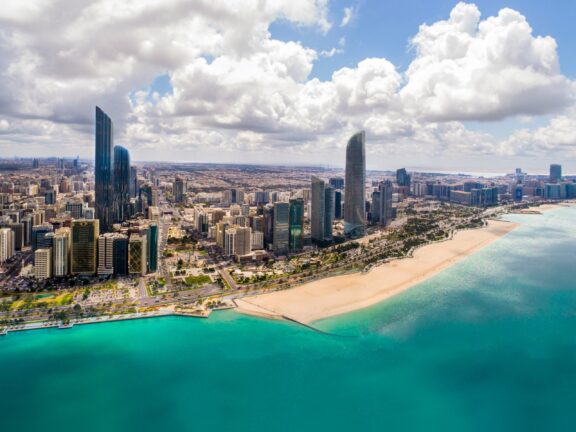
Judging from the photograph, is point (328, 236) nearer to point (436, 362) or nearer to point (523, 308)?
point (523, 308)

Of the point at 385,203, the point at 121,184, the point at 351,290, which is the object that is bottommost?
the point at 351,290

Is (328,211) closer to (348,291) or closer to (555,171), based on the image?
(348,291)

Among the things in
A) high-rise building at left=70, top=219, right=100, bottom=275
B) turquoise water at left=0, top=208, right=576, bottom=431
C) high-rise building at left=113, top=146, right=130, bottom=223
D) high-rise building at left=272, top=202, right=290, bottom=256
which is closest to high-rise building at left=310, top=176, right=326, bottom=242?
high-rise building at left=272, top=202, right=290, bottom=256

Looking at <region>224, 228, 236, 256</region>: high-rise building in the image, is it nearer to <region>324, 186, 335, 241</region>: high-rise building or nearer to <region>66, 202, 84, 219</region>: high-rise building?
<region>324, 186, 335, 241</region>: high-rise building

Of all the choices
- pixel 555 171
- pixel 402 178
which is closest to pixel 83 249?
pixel 402 178

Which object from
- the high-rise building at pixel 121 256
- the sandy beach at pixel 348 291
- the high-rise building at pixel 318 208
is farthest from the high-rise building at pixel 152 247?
the high-rise building at pixel 318 208

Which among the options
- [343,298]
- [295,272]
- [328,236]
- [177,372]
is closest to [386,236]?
[328,236]
